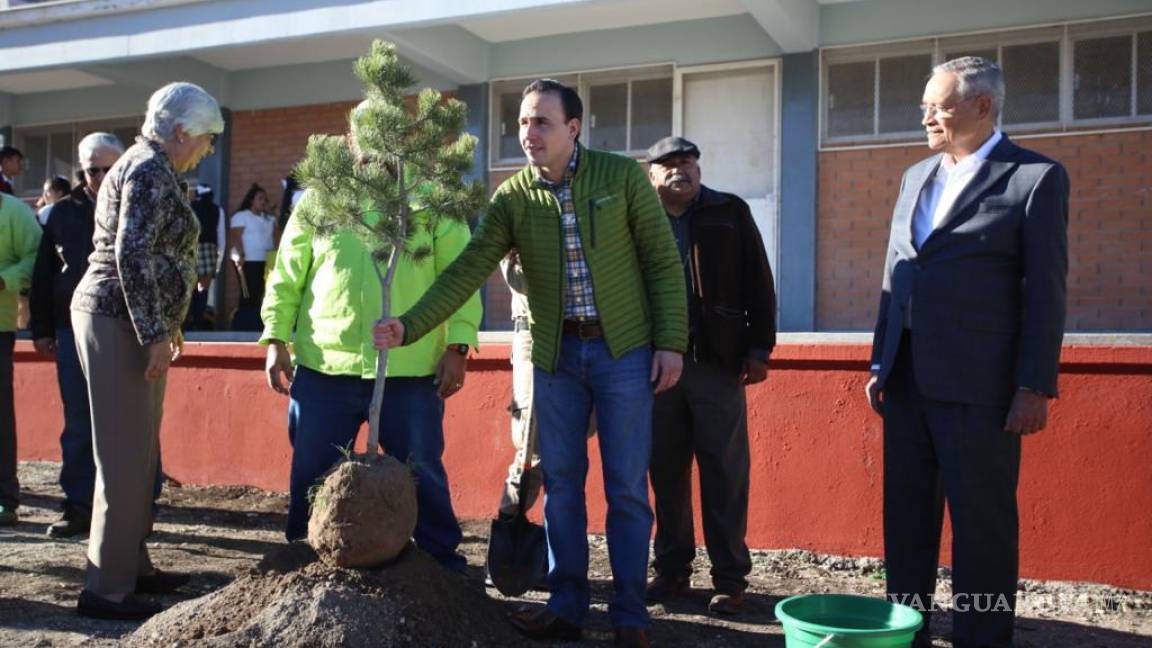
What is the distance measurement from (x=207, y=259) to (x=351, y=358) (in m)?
6.26

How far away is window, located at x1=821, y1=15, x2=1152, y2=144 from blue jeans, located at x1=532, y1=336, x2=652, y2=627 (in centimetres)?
553

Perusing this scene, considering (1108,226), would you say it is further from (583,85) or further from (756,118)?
(583,85)

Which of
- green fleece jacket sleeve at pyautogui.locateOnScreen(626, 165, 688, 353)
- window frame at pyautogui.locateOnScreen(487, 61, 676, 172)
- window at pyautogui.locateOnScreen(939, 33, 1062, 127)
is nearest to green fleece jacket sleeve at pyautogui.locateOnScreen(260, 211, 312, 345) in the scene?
green fleece jacket sleeve at pyautogui.locateOnScreen(626, 165, 688, 353)

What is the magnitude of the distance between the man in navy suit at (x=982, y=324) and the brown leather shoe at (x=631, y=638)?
109cm

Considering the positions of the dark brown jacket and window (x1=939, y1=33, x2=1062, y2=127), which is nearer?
the dark brown jacket

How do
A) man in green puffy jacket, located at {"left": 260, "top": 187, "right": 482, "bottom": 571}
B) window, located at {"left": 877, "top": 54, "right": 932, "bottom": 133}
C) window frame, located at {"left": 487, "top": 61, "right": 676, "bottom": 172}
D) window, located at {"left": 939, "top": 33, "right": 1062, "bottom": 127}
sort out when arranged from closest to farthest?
man in green puffy jacket, located at {"left": 260, "top": 187, "right": 482, "bottom": 571}
window, located at {"left": 939, "top": 33, "right": 1062, "bottom": 127}
window, located at {"left": 877, "top": 54, "right": 932, "bottom": 133}
window frame, located at {"left": 487, "top": 61, "right": 676, "bottom": 172}

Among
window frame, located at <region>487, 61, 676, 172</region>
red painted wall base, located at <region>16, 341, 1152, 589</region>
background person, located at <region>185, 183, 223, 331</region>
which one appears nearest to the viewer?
red painted wall base, located at <region>16, 341, 1152, 589</region>

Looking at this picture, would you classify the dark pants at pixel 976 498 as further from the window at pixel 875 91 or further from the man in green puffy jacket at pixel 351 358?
the window at pixel 875 91

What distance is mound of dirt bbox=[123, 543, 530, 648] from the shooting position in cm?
378

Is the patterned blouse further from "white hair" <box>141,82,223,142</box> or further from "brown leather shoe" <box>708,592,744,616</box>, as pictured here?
"brown leather shoe" <box>708,592,744,616</box>

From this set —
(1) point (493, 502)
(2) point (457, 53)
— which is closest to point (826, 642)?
(1) point (493, 502)

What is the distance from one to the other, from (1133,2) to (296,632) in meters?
7.30

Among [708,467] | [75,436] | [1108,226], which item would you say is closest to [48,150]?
[75,436]

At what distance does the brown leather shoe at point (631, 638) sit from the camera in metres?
4.07
